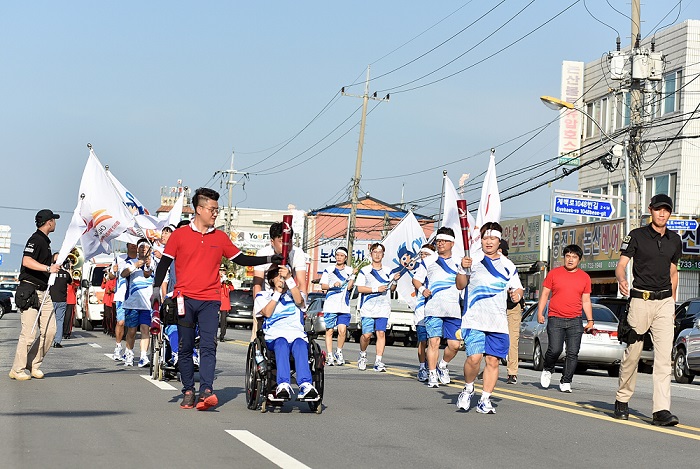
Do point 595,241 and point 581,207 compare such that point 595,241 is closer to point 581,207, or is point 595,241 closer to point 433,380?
point 581,207

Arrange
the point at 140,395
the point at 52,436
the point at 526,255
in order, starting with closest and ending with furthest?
the point at 52,436, the point at 140,395, the point at 526,255

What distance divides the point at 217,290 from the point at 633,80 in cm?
2012

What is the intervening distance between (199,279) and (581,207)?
2781cm

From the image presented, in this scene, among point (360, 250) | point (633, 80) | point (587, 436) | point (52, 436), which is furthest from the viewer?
point (360, 250)

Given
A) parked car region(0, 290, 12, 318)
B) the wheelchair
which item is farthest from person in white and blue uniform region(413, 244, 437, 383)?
parked car region(0, 290, 12, 318)

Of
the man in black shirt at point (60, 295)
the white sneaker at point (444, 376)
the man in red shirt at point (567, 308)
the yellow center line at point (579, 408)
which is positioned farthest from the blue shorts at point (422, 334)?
Result: the man in black shirt at point (60, 295)

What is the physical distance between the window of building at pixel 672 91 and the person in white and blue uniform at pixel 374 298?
24719mm

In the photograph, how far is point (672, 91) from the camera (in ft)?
135

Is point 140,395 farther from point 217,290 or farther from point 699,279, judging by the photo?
point 699,279

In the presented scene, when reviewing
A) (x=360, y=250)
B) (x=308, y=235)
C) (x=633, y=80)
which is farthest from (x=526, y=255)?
(x=308, y=235)

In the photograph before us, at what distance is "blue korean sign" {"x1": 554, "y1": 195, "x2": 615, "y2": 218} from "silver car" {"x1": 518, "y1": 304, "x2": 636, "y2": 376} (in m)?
14.0

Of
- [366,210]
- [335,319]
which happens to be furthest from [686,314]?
[366,210]

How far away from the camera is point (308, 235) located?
364 feet

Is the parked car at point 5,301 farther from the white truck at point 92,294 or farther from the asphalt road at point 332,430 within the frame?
the asphalt road at point 332,430
